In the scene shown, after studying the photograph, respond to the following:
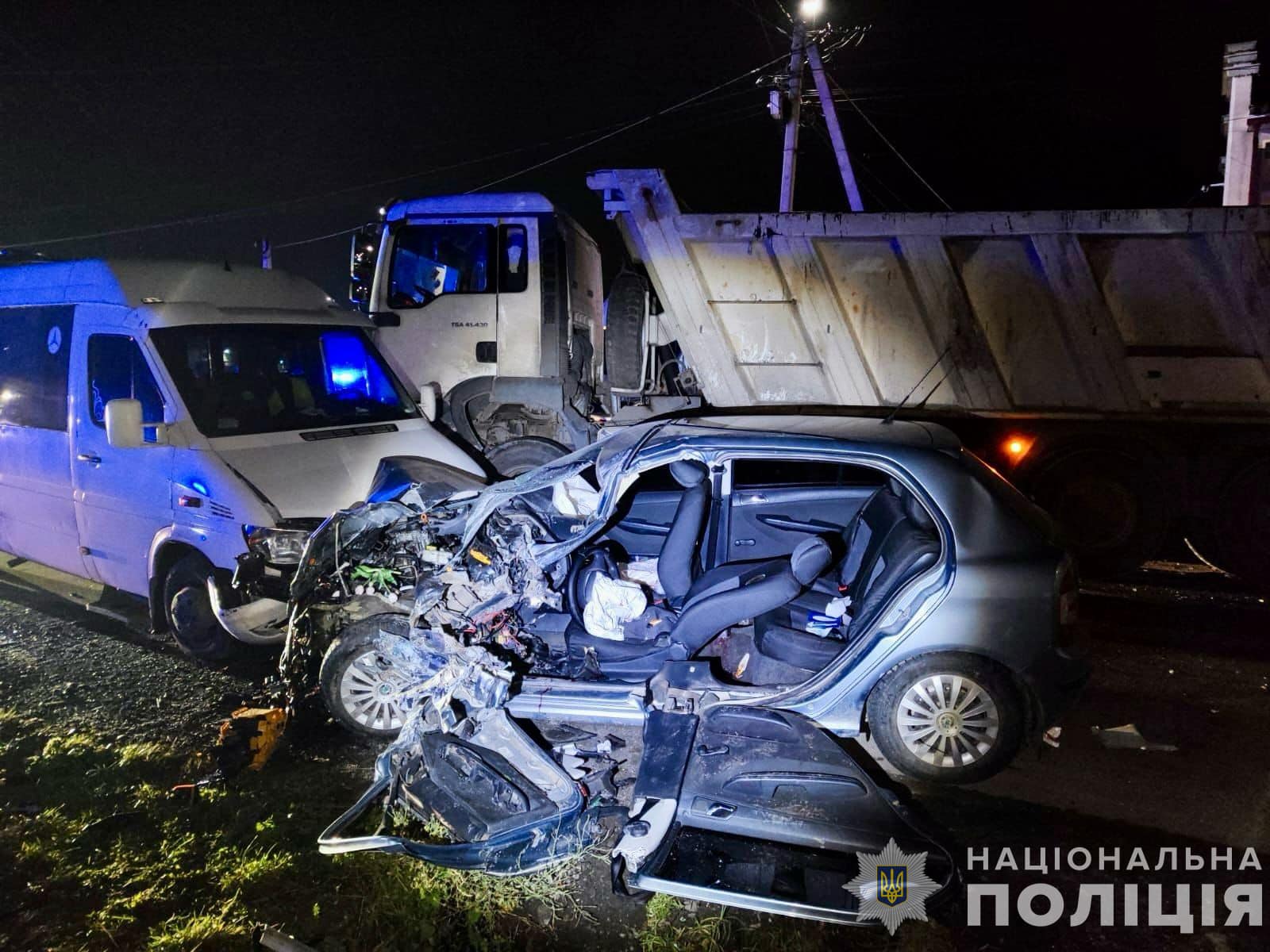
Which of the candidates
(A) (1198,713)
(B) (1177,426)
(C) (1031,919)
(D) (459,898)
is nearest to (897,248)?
(B) (1177,426)

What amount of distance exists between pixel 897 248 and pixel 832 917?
5467mm

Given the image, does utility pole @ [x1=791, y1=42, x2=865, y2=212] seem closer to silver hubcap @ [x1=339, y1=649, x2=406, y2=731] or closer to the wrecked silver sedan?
the wrecked silver sedan

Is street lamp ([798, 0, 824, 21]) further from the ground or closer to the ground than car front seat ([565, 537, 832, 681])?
further from the ground

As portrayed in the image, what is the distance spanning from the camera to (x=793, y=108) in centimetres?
1528

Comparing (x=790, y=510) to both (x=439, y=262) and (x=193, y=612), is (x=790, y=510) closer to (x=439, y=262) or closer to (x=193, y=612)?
(x=193, y=612)

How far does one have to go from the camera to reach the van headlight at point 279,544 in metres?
4.21

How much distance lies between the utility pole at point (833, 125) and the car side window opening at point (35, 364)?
394 inches

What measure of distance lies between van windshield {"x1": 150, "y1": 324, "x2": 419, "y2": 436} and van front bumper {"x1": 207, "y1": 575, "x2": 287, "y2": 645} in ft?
3.50

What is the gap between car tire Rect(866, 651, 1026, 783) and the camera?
3332 mm

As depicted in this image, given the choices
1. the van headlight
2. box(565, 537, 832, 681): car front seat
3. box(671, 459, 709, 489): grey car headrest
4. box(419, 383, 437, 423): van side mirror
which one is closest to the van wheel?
the van headlight

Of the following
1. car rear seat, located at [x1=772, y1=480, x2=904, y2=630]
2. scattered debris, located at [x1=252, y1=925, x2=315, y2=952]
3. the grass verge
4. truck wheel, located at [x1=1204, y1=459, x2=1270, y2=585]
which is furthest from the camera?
truck wheel, located at [x1=1204, y1=459, x2=1270, y2=585]

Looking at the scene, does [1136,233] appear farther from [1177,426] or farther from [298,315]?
[298,315]

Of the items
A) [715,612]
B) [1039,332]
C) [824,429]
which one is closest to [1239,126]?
[1039,332]
